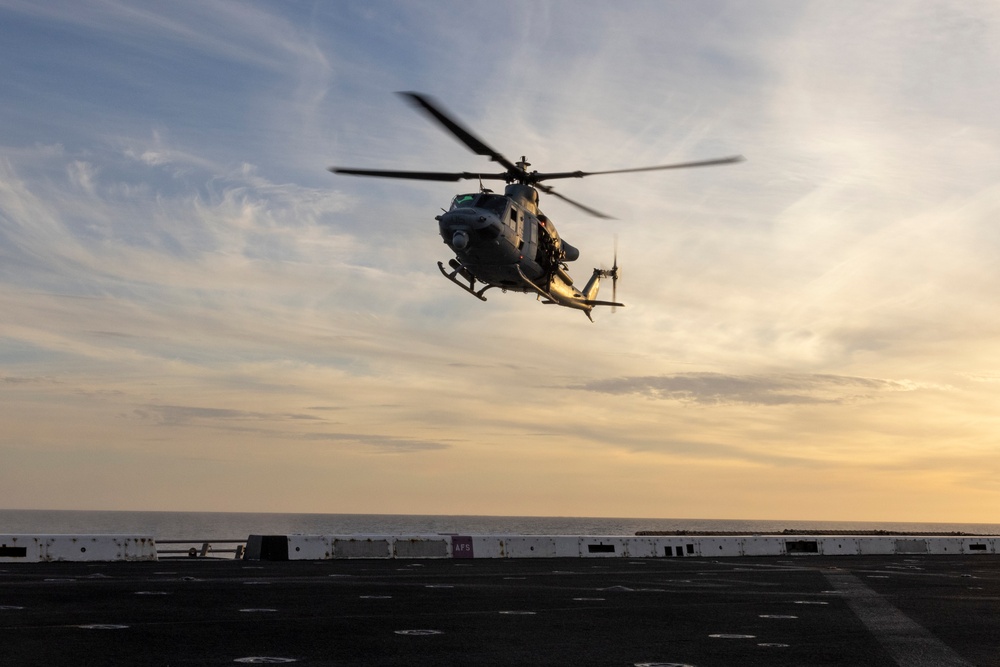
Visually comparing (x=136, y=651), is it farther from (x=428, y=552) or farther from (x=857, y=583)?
(x=428, y=552)

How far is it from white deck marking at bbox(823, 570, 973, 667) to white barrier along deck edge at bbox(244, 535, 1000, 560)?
1930cm

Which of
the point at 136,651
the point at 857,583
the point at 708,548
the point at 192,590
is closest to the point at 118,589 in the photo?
the point at 192,590

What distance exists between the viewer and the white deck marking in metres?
13.0

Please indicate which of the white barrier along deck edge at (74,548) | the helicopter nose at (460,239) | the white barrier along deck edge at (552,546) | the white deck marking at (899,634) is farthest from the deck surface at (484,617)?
the helicopter nose at (460,239)

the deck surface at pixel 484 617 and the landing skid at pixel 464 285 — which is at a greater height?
the landing skid at pixel 464 285

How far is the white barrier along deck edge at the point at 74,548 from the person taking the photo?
3212 centimetres

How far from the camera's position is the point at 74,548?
3394 cm

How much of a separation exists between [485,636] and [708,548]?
32.5 m

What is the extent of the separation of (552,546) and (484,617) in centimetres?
2549

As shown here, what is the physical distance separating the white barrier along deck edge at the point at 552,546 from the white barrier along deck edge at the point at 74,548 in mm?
3928

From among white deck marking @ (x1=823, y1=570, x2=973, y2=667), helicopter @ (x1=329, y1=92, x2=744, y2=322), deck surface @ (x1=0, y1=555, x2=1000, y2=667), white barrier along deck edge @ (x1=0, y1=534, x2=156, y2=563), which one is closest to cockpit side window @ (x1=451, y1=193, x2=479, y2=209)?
helicopter @ (x1=329, y1=92, x2=744, y2=322)

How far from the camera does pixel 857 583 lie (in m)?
27.9

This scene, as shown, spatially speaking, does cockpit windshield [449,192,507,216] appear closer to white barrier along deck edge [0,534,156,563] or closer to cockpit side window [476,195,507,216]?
cockpit side window [476,195,507,216]

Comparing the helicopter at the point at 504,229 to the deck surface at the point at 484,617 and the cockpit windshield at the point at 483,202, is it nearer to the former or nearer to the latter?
the cockpit windshield at the point at 483,202
